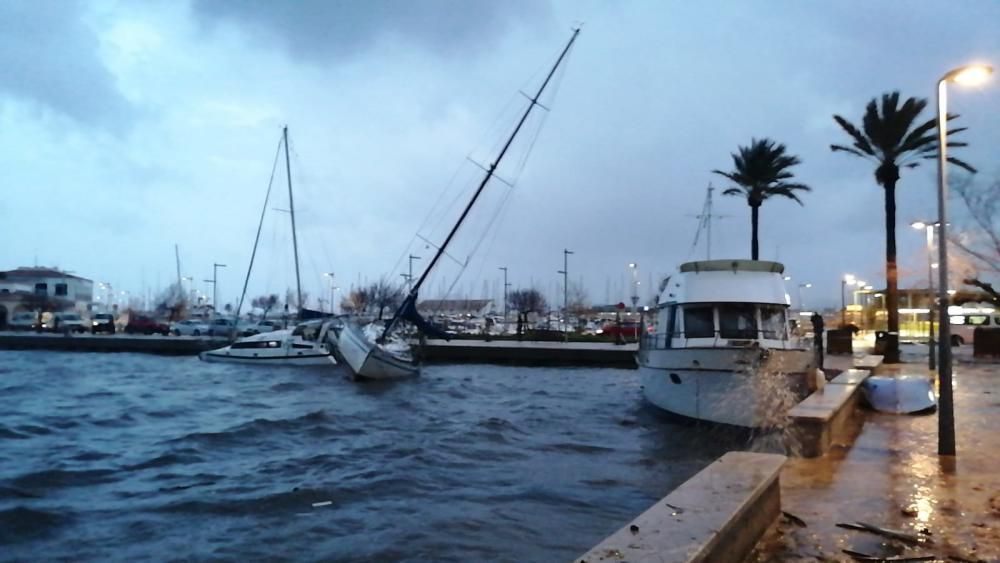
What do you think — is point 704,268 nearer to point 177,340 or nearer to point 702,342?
point 702,342

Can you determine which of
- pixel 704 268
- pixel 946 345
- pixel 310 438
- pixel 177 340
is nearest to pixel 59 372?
pixel 177 340

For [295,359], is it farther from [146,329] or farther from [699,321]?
[146,329]

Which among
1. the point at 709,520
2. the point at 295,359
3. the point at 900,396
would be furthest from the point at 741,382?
the point at 295,359

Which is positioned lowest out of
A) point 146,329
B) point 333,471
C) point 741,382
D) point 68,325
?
point 333,471

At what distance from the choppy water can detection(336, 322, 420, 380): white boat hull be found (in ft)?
11.5

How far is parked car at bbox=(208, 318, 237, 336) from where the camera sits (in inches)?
2466

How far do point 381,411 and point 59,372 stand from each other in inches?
860

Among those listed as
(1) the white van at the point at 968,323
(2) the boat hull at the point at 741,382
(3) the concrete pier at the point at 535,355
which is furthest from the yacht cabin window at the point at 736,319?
(1) the white van at the point at 968,323

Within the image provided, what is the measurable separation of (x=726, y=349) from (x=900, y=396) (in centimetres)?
339

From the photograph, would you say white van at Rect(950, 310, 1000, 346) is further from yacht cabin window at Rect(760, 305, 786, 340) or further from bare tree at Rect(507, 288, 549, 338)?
bare tree at Rect(507, 288, 549, 338)

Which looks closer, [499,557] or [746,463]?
[746,463]

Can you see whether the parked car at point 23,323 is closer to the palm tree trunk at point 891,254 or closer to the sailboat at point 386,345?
the sailboat at point 386,345

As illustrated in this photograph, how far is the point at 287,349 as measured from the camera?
4134cm

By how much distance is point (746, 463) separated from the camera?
7.13 meters
